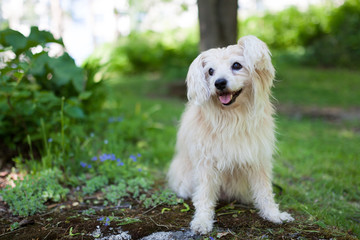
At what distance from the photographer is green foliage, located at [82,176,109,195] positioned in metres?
3.03

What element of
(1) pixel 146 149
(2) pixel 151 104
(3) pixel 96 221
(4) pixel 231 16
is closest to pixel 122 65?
(2) pixel 151 104

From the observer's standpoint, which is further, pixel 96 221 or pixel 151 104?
pixel 151 104

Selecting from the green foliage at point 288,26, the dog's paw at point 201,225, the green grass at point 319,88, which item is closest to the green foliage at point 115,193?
the dog's paw at point 201,225

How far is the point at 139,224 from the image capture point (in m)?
2.42

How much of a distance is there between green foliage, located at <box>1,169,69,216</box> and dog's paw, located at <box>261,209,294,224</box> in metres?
1.84

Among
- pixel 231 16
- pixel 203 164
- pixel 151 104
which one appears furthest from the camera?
pixel 151 104

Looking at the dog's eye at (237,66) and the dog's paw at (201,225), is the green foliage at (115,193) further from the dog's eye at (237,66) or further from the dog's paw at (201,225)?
the dog's eye at (237,66)

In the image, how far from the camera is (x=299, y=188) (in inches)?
132

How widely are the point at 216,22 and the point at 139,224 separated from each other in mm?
4499

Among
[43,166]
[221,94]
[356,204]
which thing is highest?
[221,94]

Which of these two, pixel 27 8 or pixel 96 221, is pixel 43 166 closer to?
pixel 96 221

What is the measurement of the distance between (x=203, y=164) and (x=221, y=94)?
0.64 metres

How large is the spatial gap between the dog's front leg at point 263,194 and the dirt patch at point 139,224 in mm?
77

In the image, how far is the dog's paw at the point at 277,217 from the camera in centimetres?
247
